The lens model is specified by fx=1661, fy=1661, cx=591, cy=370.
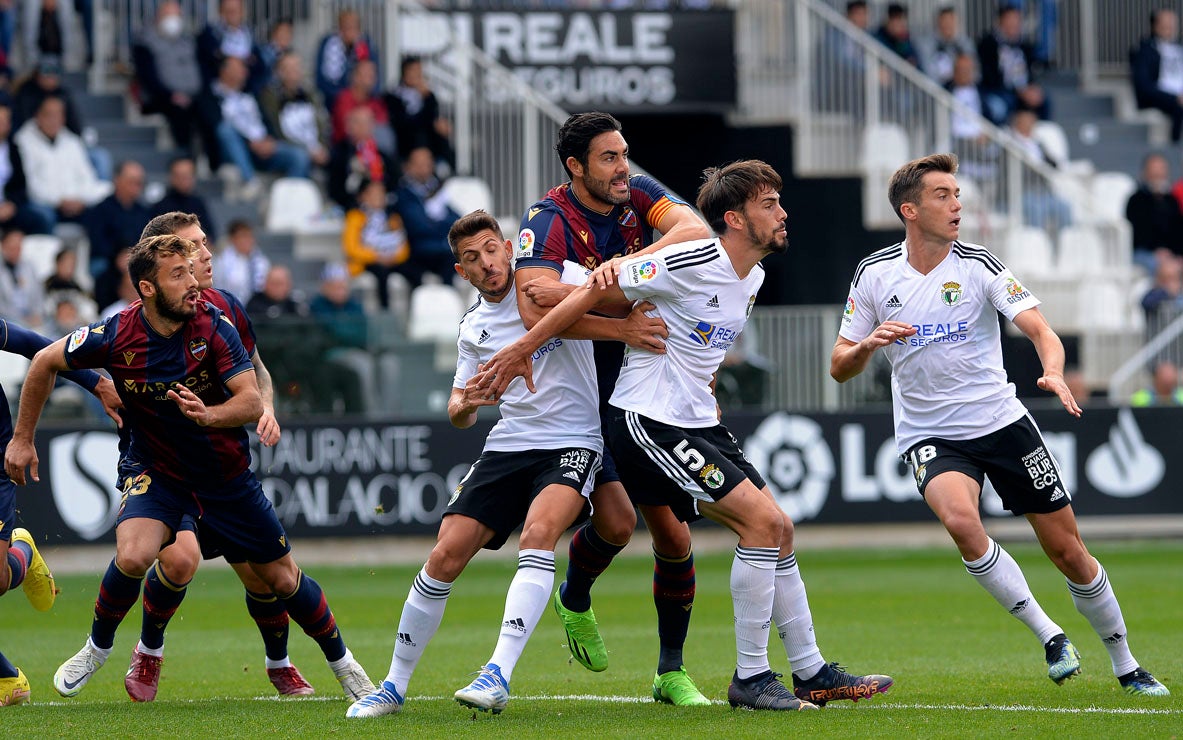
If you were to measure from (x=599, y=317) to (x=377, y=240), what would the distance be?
11310 millimetres

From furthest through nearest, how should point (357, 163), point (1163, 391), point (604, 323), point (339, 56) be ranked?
point (339, 56) < point (357, 163) < point (1163, 391) < point (604, 323)

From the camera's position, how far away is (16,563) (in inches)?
321

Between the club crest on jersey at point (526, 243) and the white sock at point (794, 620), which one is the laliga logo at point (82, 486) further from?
the white sock at point (794, 620)

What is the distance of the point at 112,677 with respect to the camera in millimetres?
9602

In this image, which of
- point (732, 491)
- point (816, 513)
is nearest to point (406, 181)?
point (816, 513)

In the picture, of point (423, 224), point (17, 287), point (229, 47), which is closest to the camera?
point (17, 287)

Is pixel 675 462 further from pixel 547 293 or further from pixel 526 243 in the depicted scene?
pixel 526 243

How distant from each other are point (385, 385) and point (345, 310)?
3.41ft

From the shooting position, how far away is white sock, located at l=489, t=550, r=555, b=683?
278 inches

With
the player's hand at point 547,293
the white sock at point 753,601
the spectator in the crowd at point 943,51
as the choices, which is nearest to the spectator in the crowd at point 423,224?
the spectator in the crowd at point 943,51

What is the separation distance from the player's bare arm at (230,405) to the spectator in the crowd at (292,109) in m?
12.4

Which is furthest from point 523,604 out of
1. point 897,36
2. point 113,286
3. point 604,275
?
point 897,36

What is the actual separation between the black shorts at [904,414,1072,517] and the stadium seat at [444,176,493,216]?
1201cm

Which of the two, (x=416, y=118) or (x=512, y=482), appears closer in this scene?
(x=512, y=482)
